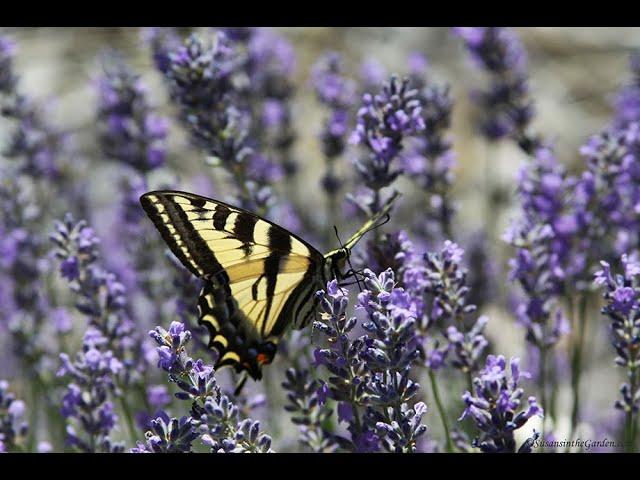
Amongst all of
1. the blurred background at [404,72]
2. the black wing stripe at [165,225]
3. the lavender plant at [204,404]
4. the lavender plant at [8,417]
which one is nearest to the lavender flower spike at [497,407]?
the lavender plant at [204,404]

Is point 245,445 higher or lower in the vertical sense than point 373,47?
lower

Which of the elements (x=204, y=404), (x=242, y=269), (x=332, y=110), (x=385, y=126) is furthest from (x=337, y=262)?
(x=332, y=110)

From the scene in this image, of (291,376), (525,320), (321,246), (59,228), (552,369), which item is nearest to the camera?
(291,376)

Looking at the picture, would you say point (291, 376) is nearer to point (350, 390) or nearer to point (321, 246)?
point (350, 390)

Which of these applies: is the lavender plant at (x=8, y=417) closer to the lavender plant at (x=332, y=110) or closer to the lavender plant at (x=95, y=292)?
the lavender plant at (x=95, y=292)

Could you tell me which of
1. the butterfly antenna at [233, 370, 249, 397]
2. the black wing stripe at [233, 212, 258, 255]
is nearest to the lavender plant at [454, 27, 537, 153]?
the black wing stripe at [233, 212, 258, 255]

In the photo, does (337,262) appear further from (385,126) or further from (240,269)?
(385,126)
